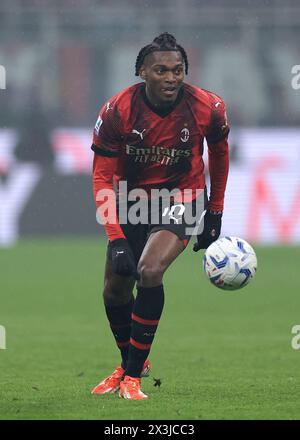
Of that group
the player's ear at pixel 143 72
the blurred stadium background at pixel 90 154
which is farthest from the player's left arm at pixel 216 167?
the blurred stadium background at pixel 90 154

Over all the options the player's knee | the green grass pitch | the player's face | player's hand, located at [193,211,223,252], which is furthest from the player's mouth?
the green grass pitch

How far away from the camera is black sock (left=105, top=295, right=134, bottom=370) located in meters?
7.83

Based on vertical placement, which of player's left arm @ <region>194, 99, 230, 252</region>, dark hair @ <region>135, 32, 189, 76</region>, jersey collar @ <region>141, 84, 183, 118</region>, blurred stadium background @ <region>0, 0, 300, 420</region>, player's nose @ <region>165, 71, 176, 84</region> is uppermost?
dark hair @ <region>135, 32, 189, 76</region>

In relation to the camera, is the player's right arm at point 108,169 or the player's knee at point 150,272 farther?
the player's right arm at point 108,169

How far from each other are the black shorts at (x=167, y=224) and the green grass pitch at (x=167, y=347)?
1011 mm

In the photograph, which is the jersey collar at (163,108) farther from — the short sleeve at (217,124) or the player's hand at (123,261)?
the player's hand at (123,261)

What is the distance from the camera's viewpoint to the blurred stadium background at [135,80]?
72.6 feet

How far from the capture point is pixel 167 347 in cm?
1038

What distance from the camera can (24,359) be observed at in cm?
949

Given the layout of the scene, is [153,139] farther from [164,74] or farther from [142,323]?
[142,323]

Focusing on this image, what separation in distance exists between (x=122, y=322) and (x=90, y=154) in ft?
46.6

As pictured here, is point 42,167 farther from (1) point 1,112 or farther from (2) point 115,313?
(2) point 115,313

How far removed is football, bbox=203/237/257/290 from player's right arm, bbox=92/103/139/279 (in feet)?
1.79

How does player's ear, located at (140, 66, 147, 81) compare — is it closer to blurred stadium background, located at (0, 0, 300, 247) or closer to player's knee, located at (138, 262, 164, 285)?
player's knee, located at (138, 262, 164, 285)
